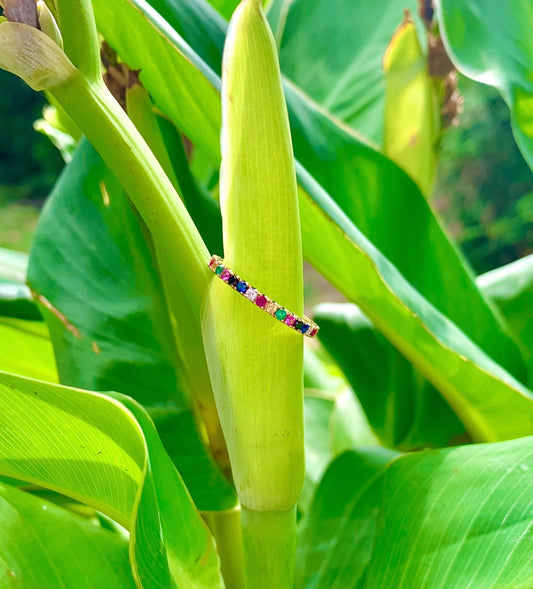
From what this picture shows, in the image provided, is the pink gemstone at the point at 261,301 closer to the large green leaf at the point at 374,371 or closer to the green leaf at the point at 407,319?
the green leaf at the point at 407,319

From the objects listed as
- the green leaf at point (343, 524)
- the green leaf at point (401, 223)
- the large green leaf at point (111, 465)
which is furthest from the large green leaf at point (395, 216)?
the large green leaf at point (111, 465)

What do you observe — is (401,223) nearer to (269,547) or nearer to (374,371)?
(374,371)

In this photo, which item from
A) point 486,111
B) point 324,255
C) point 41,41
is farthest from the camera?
point 486,111

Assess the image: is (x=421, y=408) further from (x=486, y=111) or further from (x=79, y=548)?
(x=486, y=111)

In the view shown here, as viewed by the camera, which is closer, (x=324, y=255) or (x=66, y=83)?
(x=66, y=83)

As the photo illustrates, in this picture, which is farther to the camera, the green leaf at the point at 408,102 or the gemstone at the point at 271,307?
the green leaf at the point at 408,102

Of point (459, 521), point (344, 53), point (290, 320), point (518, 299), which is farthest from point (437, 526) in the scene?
point (344, 53)

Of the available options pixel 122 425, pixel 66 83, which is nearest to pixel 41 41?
pixel 66 83
